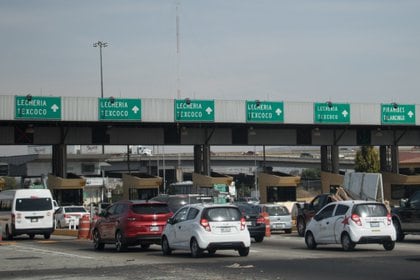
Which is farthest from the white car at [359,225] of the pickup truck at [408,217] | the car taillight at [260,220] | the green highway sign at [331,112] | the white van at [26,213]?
the green highway sign at [331,112]

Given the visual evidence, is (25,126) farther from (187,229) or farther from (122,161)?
(122,161)

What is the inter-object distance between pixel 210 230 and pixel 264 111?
2834 cm

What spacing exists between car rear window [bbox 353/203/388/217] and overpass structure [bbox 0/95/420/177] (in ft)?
82.4

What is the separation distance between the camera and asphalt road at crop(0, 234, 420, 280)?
15688 millimetres

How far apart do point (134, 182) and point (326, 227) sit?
95.7ft

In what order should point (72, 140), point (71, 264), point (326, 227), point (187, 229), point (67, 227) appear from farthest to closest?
point (72, 140)
point (67, 227)
point (326, 227)
point (187, 229)
point (71, 264)

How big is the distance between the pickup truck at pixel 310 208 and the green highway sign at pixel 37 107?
18.4m

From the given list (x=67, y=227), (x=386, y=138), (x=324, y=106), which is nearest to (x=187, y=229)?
(x=67, y=227)

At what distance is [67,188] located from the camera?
4850 centimetres

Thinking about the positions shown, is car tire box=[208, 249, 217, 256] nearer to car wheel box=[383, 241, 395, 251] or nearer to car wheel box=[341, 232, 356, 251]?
car wheel box=[341, 232, 356, 251]

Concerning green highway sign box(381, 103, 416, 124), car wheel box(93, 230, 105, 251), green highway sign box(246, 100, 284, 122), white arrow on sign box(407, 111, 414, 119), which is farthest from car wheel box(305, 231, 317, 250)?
white arrow on sign box(407, 111, 414, 119)

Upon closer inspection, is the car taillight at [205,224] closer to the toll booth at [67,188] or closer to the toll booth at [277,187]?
the toll booth at [67,188]

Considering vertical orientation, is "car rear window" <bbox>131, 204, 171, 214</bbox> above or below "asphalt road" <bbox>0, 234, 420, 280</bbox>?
above

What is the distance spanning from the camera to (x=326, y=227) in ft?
76.4
